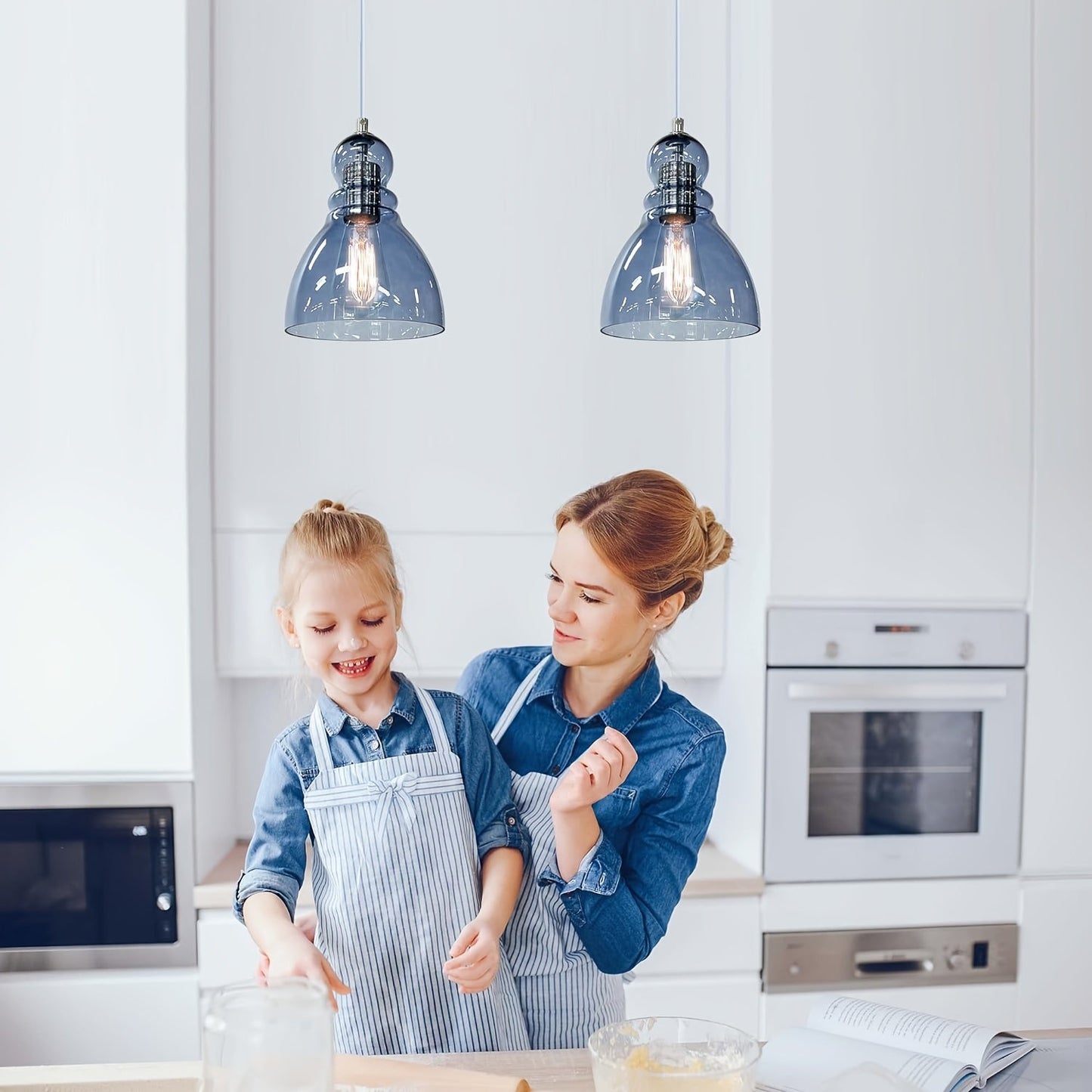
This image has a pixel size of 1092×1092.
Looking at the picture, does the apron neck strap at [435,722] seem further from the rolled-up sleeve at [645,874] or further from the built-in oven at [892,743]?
the built-in oven at [892,743]

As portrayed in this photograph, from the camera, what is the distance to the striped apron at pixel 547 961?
1319mm

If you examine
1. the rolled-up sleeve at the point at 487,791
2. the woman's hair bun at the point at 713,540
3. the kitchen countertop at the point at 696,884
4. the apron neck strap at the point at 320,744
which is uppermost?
the woman's hair bun at the point at 713,540

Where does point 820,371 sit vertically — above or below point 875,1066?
above

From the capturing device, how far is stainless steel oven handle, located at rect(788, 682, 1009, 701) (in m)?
2.21

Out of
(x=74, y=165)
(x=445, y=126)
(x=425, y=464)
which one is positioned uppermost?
(x=445, y=126)

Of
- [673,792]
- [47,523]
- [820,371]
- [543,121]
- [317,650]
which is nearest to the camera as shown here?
[317,650]

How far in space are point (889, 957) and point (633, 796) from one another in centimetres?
119

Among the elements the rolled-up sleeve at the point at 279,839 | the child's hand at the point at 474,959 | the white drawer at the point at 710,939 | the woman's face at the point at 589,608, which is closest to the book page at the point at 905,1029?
the child's hand at the point at 474,959

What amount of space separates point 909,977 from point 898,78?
182 centimetres

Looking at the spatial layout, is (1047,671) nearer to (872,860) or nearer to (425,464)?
(872,860)

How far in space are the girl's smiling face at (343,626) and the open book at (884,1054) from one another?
0.57m

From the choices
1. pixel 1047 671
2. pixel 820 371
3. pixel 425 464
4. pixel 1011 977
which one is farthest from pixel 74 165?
pixel 1011 977

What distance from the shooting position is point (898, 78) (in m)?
2.24

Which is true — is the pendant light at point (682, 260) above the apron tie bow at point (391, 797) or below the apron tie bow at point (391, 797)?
above
